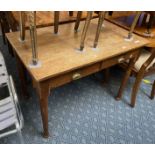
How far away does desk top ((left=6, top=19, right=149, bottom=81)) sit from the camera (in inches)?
37.0

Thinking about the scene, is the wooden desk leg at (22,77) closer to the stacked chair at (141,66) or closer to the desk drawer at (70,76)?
the desk drawer at (70,76)

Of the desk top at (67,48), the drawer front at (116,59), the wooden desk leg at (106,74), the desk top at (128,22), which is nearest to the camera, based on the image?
the desk top at (67,48)

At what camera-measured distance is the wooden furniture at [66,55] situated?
0.94 meters

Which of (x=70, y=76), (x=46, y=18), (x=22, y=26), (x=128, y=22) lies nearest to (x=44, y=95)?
(x=70, y=76)

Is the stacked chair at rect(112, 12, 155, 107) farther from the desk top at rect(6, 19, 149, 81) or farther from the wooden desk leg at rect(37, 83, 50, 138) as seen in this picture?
the wooden desk leg at rect(37, 83, 50, 138)

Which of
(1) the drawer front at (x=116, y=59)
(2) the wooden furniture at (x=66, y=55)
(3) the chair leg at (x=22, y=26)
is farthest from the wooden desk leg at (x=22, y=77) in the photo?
(1) the drawer front at (x=116, y=59)

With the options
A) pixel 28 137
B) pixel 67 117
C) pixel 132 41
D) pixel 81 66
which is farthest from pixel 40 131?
pixel 132 41

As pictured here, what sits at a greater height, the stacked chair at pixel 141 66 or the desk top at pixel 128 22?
the desk top at pixel 128 22

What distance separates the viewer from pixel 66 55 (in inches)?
40.5

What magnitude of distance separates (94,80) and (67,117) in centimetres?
58

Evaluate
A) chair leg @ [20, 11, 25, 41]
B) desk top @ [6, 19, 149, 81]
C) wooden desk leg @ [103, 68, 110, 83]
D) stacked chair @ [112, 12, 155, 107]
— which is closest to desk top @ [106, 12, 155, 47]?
stacked chair @ [112, 12, 155, 107]

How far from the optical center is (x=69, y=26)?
1.33 meters

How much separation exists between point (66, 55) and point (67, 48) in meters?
0.08
